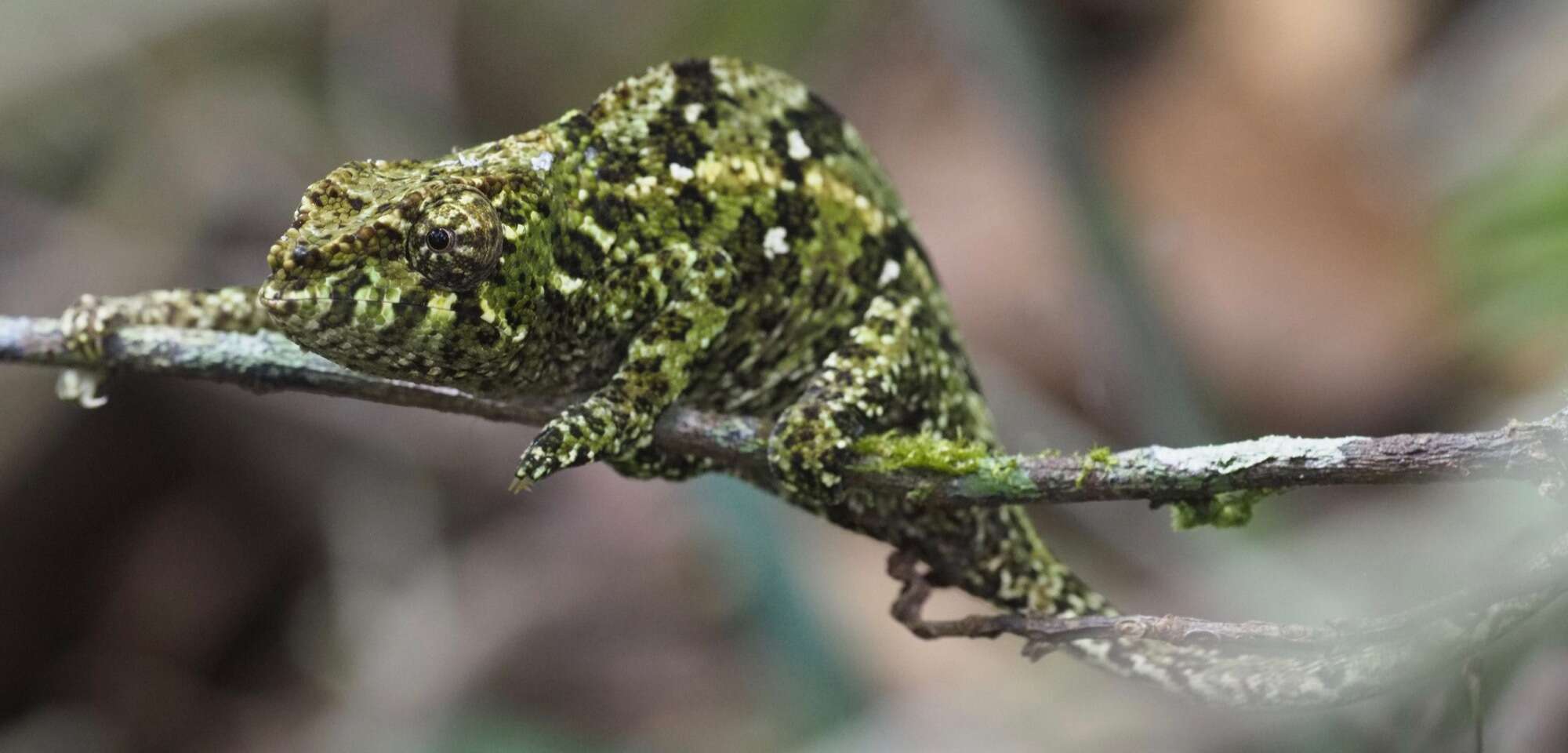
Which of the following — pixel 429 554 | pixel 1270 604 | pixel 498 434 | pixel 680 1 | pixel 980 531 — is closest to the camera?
pixel 980 531

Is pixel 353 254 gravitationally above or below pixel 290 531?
below

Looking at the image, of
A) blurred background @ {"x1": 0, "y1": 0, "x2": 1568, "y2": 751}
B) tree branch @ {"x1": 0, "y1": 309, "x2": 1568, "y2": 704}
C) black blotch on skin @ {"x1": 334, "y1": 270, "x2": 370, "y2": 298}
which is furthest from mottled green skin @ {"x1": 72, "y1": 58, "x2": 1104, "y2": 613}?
blurred background @ {"x1": 0, "y1": 0, "x2": 1568, "y2": 751}

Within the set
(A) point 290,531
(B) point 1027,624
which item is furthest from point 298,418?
(B) point 1027,624

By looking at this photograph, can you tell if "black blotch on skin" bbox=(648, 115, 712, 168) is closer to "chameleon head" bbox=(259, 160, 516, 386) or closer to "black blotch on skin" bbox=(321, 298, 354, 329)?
"chameleon head" bbox=(259, 160, 516, 386)

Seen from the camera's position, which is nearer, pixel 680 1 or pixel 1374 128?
pixel 680 1

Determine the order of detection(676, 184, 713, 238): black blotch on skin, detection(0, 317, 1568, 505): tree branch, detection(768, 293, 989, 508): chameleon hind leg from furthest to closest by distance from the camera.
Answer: detection(676, 184, 713, 238): black blotch on skin < detection(768, 293, 989, 508): chameleon hind leg < detection(0, 317, 1568, 505): tree branch

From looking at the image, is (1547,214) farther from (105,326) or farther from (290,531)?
(290,531)

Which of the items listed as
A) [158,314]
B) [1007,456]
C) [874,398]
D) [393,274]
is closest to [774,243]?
[874,398]

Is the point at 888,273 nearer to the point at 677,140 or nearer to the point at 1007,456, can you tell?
→ the point at 677,140
